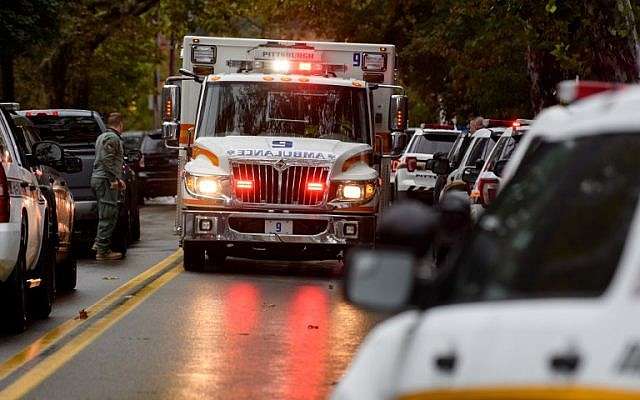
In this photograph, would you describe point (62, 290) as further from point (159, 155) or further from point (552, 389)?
point (159, 155)

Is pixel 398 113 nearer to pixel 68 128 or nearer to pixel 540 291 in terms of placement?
pixel 68 128

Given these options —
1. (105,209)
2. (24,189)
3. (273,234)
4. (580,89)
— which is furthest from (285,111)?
(580,89)

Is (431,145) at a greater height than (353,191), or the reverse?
(353,191)

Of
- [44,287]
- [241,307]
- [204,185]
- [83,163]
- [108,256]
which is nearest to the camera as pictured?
[44,287]

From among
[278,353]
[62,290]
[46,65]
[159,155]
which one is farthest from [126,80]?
[278,353]

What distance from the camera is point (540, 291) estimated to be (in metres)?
4.00

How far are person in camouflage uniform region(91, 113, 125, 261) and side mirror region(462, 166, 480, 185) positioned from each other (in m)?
4.29

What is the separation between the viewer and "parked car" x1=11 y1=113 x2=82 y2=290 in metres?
15.2

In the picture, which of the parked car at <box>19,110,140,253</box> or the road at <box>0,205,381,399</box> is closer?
the road at <box>0,205,381,399</box>

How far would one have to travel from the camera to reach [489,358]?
12.5ft

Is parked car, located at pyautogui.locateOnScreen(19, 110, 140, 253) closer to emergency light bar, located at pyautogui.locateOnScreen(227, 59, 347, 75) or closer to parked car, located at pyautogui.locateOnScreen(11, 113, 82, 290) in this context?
emergency light bar, located at pyautogui.locateOnScreen(227, 59, 347, 75)

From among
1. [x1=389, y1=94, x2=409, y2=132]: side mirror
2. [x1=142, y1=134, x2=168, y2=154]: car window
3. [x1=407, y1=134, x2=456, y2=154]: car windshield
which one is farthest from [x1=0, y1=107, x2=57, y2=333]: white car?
[x1=142, y1=134, x2=168, y2=154]: car window

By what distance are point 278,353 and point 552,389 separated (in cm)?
865

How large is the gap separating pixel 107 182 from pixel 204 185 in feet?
9.09
